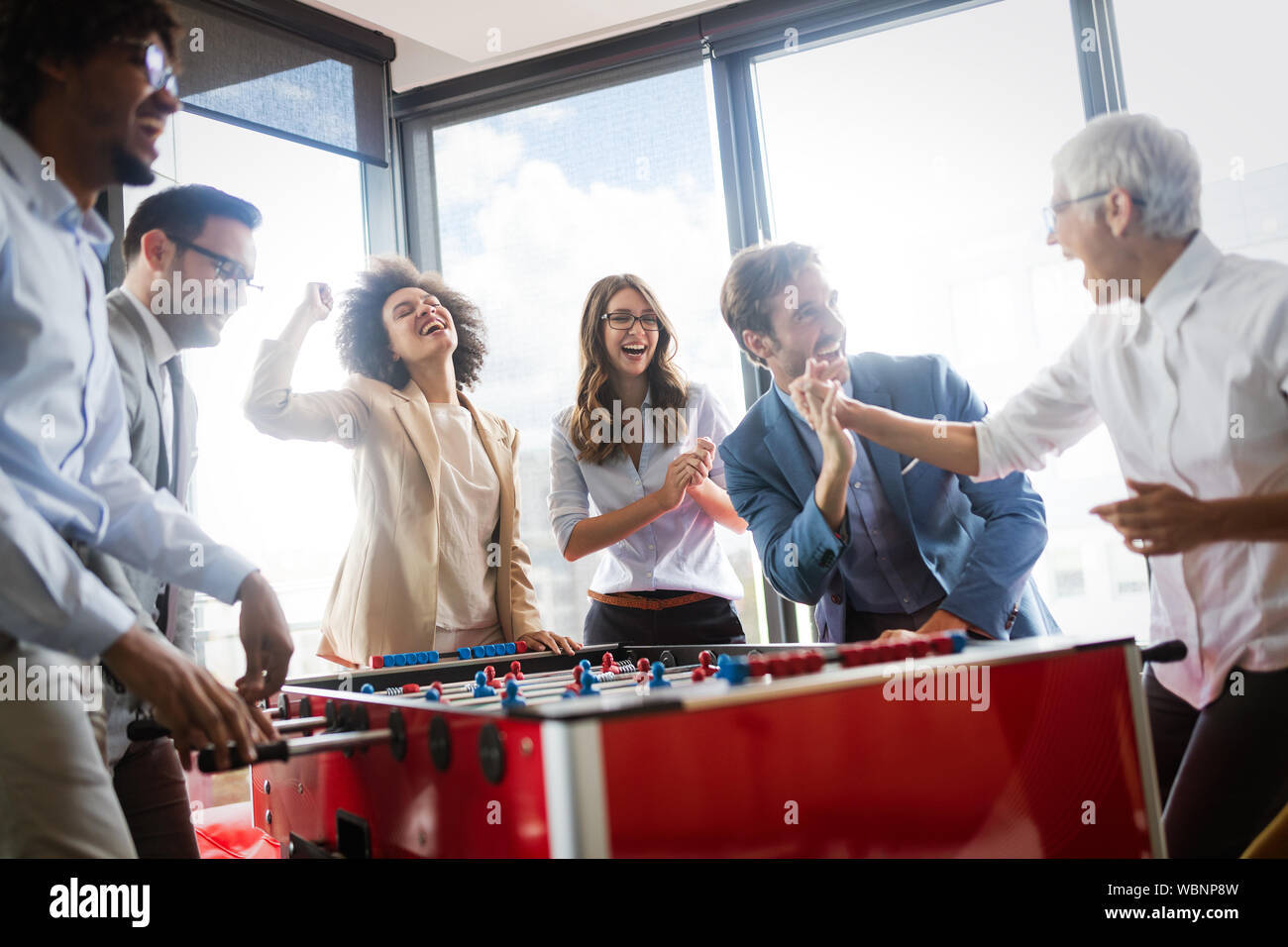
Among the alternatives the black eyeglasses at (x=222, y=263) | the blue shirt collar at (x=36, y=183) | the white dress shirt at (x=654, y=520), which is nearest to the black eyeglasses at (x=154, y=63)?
the blue shirt collar at (x=36, y=183)

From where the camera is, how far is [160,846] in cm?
190

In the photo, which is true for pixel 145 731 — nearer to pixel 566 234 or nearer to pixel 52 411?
pixel 52 411

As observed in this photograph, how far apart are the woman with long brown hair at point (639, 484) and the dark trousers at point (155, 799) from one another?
1.16m

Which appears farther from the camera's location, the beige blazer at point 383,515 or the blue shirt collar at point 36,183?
the beige blazer at point 383,515

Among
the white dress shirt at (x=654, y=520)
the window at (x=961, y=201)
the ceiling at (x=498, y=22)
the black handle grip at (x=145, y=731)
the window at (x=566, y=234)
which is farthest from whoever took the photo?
the window at (x=566, y=234)

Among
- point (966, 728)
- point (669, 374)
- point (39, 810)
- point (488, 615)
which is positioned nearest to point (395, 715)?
point (39, 810)

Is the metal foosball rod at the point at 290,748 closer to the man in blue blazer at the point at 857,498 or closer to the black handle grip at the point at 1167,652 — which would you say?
the man in blue blazer at the point at 857,498

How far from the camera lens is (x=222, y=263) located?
2.33 meters

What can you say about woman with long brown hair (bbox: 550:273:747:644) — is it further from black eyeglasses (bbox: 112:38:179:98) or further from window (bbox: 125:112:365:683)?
black eyeglasses (bbox: 112:38:179:98)

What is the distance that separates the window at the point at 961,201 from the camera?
10.3ft

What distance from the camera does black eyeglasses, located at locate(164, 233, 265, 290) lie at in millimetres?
2303

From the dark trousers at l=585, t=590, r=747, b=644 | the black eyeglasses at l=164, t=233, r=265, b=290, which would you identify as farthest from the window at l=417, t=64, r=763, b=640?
the black eyeglasses at l=164, t=233, r=265, b=290

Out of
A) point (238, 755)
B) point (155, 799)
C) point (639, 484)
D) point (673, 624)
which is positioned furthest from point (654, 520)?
point (238, 755)
